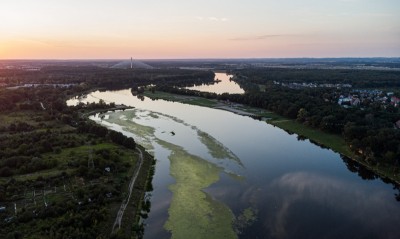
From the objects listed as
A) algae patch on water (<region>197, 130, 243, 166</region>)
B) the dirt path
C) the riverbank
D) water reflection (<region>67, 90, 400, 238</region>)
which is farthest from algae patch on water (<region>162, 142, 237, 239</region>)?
the riverbank


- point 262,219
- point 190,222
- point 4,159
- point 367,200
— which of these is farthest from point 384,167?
point 4,159

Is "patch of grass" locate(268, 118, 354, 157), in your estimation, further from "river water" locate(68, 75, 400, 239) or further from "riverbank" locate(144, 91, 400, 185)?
"river water" locate(68, 75, 400, 239)

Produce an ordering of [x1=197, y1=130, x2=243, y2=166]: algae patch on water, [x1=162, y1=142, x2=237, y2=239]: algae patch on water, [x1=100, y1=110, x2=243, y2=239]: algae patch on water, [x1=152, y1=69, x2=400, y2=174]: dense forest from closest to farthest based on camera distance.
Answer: [x1=162, y1=142, x2=237, y2=239]: algae patch on water, [x1=100, y1=110, x2=243, y2=239]: algae patch on water, [x1=152, y1=69, x2=400, y2=174]: dense forest, [x1=197, y1=130, x2=243, y2=166]: algae patch on water

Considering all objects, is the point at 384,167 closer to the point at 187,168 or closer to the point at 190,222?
the point at 187,168

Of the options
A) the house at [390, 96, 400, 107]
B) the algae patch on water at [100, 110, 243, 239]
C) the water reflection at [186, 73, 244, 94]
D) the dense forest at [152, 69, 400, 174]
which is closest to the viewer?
the algae patch on water at [100, 110, 243, 239]

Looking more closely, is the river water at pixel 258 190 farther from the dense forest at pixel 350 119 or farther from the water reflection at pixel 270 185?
the dense forest at pixel 350 119

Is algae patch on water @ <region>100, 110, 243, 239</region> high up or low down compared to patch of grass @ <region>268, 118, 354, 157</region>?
down

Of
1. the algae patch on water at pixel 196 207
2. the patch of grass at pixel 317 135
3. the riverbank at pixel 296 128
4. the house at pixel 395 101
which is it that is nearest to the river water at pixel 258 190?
the algae patch on water at pixel 196 207
